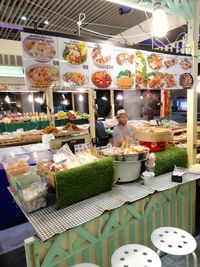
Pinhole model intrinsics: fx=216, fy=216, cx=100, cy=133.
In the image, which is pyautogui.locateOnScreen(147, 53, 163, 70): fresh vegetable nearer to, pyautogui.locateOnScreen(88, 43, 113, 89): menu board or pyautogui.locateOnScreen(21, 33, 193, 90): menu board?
pyautogui.locateOnScreen(21, 33, 193, 90): menu board

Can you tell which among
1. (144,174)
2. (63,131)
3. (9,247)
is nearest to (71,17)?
(63,131)

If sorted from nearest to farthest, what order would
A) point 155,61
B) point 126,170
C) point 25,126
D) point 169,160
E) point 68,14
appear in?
point 126,170
point 169,160
point 155,61
point 68,14
point 25,126

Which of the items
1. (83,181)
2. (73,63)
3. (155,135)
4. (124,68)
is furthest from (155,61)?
(83,181)

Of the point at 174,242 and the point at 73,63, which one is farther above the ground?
the point at 73,63

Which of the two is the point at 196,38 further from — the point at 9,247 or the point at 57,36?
the point at 9,247

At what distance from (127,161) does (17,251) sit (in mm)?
2080

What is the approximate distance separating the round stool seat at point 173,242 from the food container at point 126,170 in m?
0.61

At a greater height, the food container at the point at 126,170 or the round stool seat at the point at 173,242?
the food container at the point at 126,170

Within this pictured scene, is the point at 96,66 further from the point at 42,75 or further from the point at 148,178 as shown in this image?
the point at 148,178

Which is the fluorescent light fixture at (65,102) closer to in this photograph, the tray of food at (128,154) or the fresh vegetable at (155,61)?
the fresh vegetable at (155,61)

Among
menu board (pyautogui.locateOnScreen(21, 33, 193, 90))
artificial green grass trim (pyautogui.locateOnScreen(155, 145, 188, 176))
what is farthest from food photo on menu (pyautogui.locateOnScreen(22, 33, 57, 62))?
artificial green grass trim (pyautogui.locateOnScreen(155, 145, 188, 176))

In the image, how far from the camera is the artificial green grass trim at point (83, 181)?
6.03 feet

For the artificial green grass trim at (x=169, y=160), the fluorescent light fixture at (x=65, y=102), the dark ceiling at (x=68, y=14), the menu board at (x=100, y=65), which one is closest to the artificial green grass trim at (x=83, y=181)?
the artificial green grass trim at (x=169, y=160)

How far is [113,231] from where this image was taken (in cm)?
207
